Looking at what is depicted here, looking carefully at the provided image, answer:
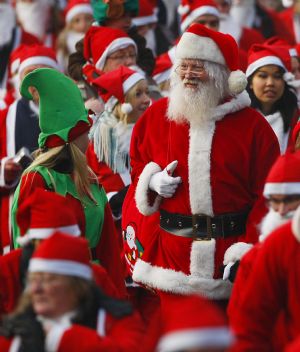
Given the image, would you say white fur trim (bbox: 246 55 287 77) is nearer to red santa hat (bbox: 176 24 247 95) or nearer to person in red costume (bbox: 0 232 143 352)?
red santa hat (bbox: 176 24 247 95)

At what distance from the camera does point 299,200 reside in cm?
675

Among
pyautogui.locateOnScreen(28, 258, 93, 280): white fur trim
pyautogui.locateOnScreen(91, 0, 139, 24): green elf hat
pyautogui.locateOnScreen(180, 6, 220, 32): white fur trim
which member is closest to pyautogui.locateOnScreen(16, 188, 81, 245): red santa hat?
pyautogui.locateOnScreen(28, 258, 93, 280): white fur trim

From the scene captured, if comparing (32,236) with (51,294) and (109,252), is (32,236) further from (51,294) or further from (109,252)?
(109,252)

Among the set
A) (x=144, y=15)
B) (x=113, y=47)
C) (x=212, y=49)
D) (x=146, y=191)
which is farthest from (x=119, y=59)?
(x=146, y=191)

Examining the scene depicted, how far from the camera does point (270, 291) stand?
20.7 ft

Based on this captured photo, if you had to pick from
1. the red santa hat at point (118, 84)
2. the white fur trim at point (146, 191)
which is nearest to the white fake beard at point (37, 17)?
the red santa hat at point (118, 84)

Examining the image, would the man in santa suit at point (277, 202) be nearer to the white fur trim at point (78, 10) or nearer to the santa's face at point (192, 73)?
the santa's face at point (192, 73)

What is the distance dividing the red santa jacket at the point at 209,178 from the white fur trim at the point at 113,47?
8.54 feet

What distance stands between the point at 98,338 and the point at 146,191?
2.15m

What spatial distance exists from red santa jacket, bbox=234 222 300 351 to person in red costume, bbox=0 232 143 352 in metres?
0.52

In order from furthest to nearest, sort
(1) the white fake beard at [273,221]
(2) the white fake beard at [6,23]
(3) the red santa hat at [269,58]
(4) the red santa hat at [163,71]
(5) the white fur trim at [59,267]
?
(2) the white fake beard at [6,23]
(4) the red santa hat at [163,71]
(3) the red santa hat at [269,58]
(1) the white fake beard at [273,221]
(5) the white fur trim at [59,267]

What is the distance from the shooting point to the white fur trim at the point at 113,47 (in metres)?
10.8

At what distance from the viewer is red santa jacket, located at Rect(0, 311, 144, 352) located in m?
6.10

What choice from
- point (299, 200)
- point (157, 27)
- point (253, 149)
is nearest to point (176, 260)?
point (253, 149)
